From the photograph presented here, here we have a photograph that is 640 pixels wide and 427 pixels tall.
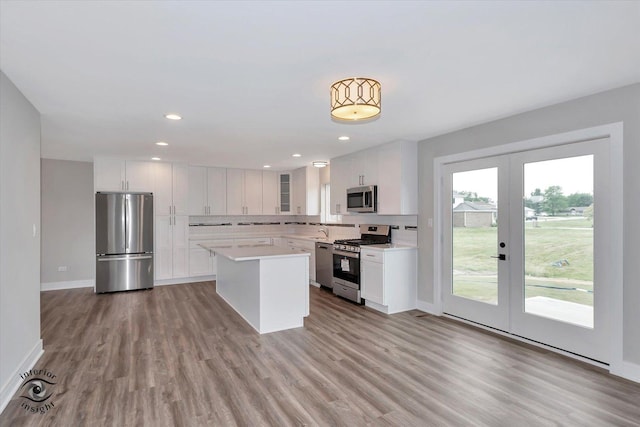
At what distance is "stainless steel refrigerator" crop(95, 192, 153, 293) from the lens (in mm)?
5816

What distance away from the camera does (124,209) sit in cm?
597

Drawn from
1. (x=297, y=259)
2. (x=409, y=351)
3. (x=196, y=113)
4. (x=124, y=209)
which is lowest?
(x=409, y=351)

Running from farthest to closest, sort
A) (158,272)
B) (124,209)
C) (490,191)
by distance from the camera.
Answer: (158,272) → (124,209) → (490,191)

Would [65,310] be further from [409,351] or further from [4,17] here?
[409,351]

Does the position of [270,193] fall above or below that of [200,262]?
above

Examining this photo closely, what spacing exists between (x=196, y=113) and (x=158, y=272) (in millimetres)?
4010

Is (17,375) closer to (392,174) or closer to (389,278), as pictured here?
(389,278)

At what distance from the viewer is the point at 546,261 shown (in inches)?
133

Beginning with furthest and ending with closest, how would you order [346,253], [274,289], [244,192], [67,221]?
[244,192], [67,221], [346,253], [274,289]

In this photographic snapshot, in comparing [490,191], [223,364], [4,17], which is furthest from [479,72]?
[223,364]

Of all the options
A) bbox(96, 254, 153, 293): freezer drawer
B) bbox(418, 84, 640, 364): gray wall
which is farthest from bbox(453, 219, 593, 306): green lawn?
bbox(96, 254, 153, 293): freezer drawer

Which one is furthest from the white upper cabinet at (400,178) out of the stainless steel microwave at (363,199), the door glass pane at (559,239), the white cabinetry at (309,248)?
the white cabinetry at (309,248)

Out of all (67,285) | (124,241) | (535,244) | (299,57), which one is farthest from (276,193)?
(299,57)

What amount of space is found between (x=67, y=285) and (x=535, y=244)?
7.39m
